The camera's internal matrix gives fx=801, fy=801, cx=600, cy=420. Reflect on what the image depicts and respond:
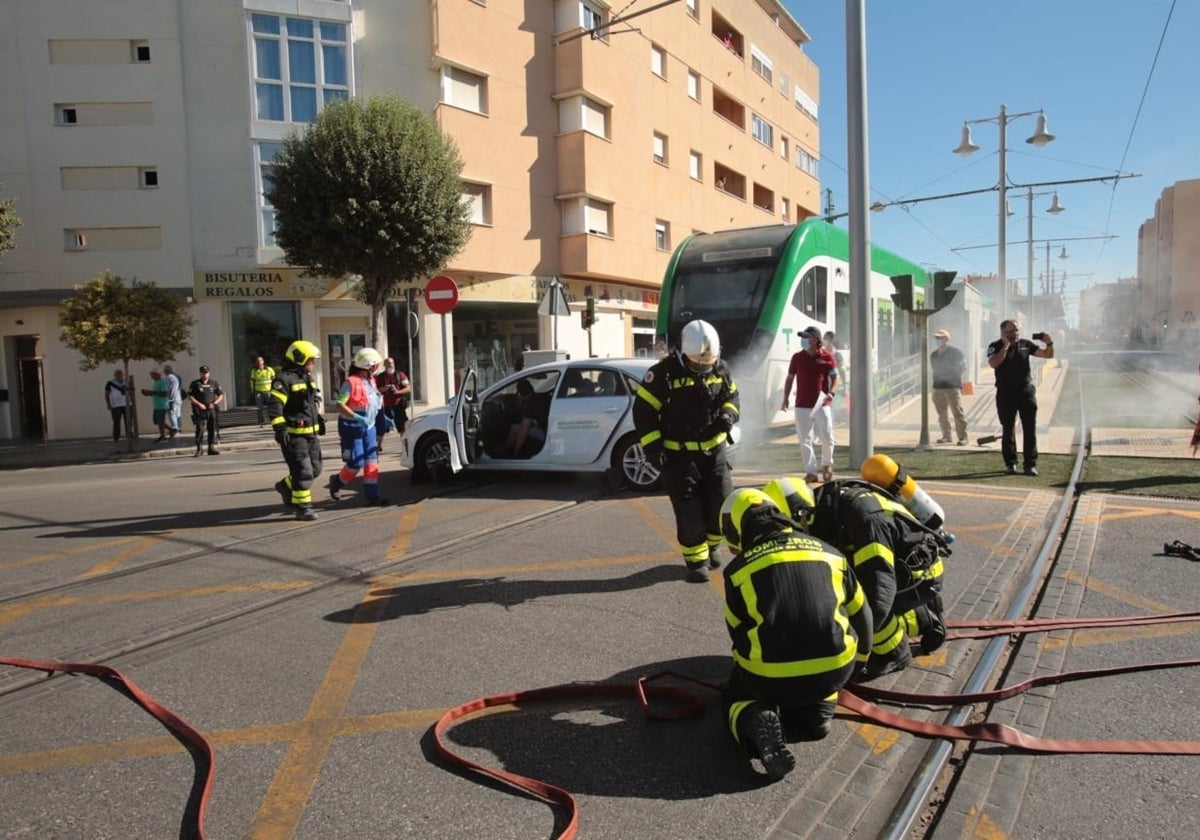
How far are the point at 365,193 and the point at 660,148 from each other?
1559 centimetres

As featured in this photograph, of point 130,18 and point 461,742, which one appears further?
point 130,18

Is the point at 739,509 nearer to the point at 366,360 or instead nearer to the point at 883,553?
the point at 883,553

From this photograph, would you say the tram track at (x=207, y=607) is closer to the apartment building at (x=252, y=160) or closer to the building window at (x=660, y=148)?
the apartment building at (x=252, y=160)

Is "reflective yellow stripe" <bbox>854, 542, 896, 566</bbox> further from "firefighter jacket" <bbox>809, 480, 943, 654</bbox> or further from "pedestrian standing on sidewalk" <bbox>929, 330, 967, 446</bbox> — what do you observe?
"pedestrian standing on sidewalk" <bbox>929, 330, 967, 446</bbox>

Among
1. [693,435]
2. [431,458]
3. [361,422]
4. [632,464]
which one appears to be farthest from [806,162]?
[693,435]

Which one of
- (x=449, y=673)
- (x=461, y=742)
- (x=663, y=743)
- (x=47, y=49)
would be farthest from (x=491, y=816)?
(x=47, y=49)

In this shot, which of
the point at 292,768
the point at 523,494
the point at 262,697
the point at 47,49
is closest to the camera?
the point at 292,768

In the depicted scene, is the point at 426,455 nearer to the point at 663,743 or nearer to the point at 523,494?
the point at 523,494

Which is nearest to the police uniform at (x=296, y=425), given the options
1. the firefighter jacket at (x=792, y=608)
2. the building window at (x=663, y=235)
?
the firefighter jacket at (x=792, y=608)

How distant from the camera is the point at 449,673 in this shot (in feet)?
13.1

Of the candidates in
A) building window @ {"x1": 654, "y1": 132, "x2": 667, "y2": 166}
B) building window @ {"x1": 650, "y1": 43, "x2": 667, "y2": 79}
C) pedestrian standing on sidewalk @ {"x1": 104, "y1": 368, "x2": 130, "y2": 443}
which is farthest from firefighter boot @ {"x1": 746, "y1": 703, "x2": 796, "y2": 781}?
building window @ {"x1": 650, "y1": 43, "x2": 667, "y2": 79}

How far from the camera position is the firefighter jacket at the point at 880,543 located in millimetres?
3436

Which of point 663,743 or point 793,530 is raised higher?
point 793,530

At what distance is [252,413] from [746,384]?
44.5 feet
